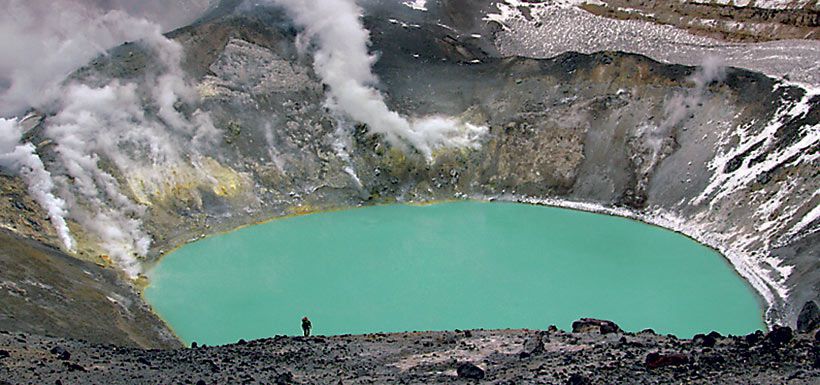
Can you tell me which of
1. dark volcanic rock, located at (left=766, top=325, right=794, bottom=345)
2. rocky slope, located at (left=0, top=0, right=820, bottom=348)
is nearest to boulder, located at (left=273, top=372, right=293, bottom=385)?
dark volcanic rock, located at (left=766, top=325, right=794, bottom=345)

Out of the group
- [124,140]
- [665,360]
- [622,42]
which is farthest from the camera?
[622,42]

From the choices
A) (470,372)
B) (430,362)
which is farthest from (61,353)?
(470,372)

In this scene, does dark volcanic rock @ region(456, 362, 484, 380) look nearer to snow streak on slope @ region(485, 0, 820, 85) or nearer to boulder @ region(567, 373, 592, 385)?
boulder @ region(567, 373, 592, 385)

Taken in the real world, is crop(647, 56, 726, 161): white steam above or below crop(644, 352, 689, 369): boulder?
above

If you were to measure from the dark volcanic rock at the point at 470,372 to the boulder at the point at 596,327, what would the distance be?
612 centimetres

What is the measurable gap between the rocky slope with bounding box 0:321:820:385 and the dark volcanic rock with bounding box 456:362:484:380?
0.03 m

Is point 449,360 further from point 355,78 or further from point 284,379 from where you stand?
point 355,78

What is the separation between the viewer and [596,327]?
97.0ft

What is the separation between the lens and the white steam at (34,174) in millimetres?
47062

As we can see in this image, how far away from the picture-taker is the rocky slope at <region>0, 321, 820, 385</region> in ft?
69.2

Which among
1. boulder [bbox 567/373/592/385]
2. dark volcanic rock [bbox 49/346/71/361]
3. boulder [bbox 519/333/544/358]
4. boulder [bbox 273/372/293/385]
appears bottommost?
boulder [bbox 567/373/592/385]

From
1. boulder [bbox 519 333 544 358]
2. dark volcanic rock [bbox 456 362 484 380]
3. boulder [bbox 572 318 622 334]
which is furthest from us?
boulder [bbox 572 318 622 334]

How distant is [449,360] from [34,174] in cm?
3083

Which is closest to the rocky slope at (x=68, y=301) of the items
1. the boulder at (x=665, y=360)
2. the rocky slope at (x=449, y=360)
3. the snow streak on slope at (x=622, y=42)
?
the rocky slope at (x=449, y=360)
